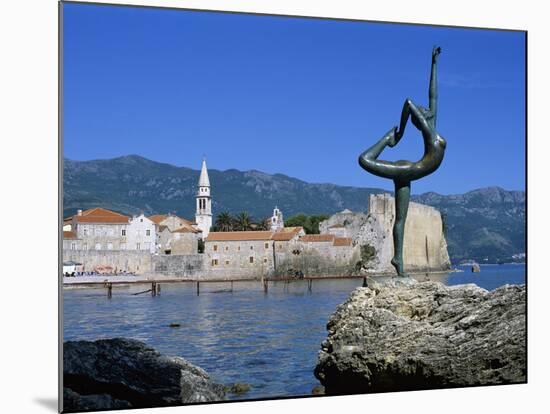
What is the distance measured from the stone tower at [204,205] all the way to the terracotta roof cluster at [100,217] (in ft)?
3.29

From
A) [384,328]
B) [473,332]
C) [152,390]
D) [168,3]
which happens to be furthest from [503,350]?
[168,3]

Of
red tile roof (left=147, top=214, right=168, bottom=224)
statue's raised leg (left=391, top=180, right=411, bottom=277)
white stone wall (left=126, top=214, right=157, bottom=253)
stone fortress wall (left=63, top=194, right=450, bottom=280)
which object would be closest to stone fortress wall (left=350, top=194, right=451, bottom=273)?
stone fortress wall (left=63, top=194, right=450, bottom=280)

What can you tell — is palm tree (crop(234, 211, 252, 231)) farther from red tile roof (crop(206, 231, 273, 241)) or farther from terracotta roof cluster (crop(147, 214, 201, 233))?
terracotta roof cluster (crop(147, 214, 201, 233))

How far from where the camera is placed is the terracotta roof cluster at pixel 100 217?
30.4 ft

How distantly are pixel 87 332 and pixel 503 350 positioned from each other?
17.9 feet

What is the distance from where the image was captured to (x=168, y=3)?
654 cm

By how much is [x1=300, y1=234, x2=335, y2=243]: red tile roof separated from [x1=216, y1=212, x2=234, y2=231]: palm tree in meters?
6.47

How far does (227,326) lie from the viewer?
1369cm

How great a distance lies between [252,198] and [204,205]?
940 mm

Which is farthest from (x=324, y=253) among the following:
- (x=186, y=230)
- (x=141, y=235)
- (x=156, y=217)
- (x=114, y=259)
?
(x=156, y=217)

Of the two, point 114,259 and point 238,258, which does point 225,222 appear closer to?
point 238,258

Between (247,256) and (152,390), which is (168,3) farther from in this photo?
(247,256)

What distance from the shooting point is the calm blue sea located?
8641mm

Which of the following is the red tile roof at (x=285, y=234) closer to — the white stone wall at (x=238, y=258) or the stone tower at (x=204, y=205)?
the white stone wall at (x=238, y=258)
